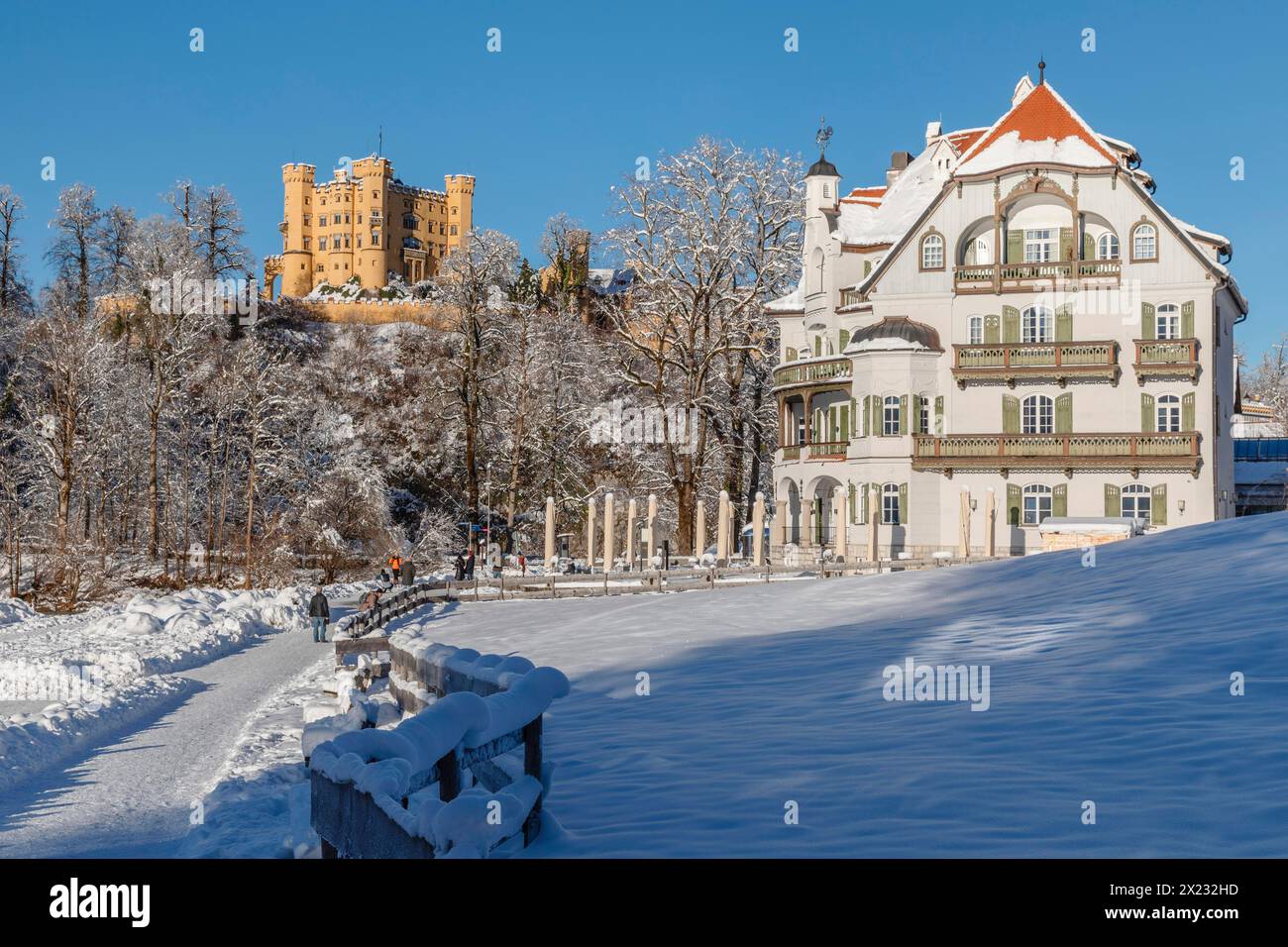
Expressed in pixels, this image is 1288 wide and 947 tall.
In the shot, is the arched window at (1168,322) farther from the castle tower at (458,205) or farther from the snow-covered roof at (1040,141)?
the castle tower at (458,205)

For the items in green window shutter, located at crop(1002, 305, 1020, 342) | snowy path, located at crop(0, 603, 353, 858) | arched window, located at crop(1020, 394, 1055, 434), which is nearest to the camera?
snowy path, located at crop(0, 603, 353, 858)

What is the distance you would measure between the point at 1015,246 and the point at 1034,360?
4.35m

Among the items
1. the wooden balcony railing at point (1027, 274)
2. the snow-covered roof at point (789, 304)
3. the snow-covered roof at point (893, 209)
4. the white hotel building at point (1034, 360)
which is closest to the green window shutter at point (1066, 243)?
the white hotel building at point (1034, 360)

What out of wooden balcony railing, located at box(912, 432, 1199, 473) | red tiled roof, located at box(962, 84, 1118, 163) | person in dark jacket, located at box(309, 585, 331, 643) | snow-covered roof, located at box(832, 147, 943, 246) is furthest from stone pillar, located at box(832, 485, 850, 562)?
person in dark jacket, located at box(309, 585, 331, 643)

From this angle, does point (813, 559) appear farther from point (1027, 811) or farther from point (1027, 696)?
point (1027, 811)

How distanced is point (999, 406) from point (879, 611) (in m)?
25.2

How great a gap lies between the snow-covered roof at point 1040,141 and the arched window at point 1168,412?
8269 millimetres

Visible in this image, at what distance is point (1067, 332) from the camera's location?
43.6m

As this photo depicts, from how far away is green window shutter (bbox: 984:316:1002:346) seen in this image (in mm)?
44250

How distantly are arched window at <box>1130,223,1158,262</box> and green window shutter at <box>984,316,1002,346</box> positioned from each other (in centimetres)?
495

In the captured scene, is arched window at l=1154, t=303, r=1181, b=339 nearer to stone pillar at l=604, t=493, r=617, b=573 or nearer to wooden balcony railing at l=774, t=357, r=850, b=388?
wooden balcony railing at l=774, t=357, r=850, b=388

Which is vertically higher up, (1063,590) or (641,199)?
(641,199)

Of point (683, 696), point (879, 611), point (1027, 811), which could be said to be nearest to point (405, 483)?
point (879, 611)
